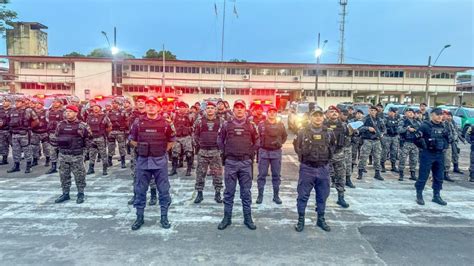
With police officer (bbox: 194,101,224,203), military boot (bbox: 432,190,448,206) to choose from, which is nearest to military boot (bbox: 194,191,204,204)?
police officer (bbox: 194,101,224,203)

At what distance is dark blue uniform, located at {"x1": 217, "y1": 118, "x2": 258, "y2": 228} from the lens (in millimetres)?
5047

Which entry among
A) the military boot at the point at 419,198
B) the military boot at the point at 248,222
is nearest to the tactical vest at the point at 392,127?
the military boot at the point at 419,198

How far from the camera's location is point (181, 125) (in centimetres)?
861

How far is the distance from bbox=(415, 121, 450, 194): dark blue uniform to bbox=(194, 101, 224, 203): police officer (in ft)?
13.4

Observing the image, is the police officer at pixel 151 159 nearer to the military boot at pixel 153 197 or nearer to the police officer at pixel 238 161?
the police officer at pixel 238 161

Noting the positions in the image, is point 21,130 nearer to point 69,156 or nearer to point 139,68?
point 69,156

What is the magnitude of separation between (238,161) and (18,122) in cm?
670

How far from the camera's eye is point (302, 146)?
5156 mm

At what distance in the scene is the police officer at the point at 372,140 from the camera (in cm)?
848

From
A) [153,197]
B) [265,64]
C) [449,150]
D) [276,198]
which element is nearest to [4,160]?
[153,197]

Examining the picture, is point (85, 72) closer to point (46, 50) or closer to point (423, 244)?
point (46, 50)

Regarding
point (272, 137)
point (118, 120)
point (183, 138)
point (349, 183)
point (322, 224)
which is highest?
point (118, 120)

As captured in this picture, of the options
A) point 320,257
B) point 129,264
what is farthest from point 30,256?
point 320,257

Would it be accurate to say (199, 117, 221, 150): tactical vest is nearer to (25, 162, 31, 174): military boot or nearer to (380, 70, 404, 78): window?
(25, 162, 31, 174): military boot
